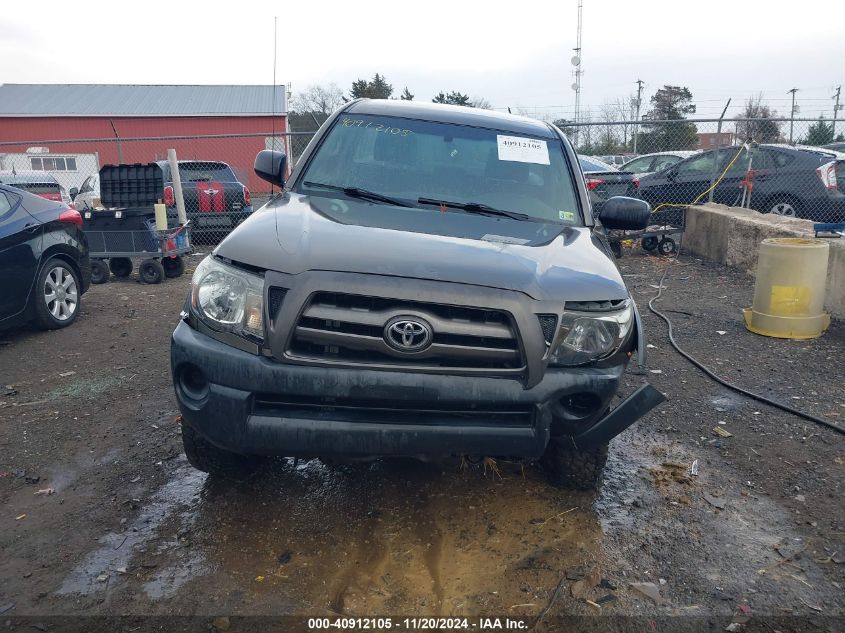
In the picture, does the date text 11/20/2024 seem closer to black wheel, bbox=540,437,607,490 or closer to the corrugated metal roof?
black wheel, bbox=540,437,607,490

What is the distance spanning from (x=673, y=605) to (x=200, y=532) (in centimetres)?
195

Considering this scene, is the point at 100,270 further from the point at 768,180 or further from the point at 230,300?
the point at 768,180

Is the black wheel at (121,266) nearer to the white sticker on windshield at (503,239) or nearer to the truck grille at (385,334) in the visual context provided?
the white sticker on windshield at (503,239)

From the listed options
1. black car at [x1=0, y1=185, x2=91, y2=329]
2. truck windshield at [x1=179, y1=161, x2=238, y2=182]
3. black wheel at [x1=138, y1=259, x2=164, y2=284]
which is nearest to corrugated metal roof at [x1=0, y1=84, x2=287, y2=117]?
truck windshield at [x1=179, y1=161, x2=238, y2=182]

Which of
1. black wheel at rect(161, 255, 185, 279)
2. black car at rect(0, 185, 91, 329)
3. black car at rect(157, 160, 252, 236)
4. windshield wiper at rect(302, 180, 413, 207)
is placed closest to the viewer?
windshield wiper at rect(302, 180, 413, 207)

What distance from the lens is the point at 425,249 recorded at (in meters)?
2.73

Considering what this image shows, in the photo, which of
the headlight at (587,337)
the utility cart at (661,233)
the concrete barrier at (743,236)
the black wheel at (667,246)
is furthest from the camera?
the black wheel at (667,246)

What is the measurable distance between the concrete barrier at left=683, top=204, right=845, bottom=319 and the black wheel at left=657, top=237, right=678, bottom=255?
0.21 m

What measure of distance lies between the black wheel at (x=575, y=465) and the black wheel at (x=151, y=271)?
7195mm

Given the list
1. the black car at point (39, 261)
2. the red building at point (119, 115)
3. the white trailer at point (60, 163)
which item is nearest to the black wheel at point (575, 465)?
the black car at point (39, 261)

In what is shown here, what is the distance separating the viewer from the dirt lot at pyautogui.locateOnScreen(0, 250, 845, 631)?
8.18 ft

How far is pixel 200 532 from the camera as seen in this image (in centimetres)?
290

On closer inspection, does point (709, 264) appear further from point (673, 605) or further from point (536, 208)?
point (673, 605)

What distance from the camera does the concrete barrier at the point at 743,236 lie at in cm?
654
